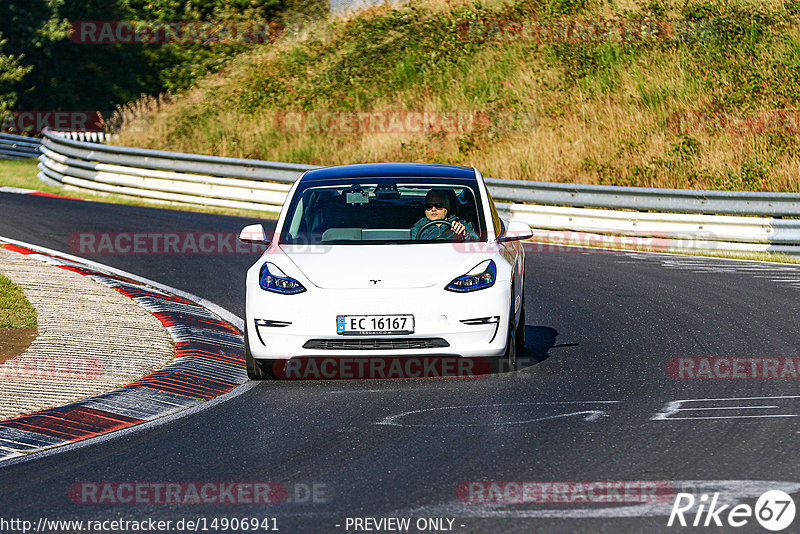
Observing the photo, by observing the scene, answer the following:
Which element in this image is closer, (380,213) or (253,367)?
(253,367)

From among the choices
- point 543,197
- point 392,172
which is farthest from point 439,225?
point 543,197

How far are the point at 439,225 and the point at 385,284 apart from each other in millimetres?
Answer: 1135

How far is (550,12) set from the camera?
102ft

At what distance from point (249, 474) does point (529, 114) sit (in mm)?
21039

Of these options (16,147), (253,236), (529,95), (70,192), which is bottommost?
(70,192)

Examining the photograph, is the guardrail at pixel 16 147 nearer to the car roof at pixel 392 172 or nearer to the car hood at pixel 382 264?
the car roof at pixel 392 172

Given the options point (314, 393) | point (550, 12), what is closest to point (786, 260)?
point (314, 393)

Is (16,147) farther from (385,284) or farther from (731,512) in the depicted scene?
(731,512)

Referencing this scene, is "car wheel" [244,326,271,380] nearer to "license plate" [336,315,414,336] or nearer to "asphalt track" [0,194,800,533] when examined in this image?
"asphalt track" [0,194,800,533]

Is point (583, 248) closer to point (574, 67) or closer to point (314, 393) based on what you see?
point (314, 393)

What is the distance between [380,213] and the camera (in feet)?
31.1

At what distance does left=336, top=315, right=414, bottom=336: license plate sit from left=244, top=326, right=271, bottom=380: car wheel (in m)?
0.77

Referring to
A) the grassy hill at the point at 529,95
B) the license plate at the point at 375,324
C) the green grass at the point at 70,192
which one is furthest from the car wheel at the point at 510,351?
the grassy hill at the point at 529,95

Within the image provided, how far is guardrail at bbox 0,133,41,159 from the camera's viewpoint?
33.0 meters
